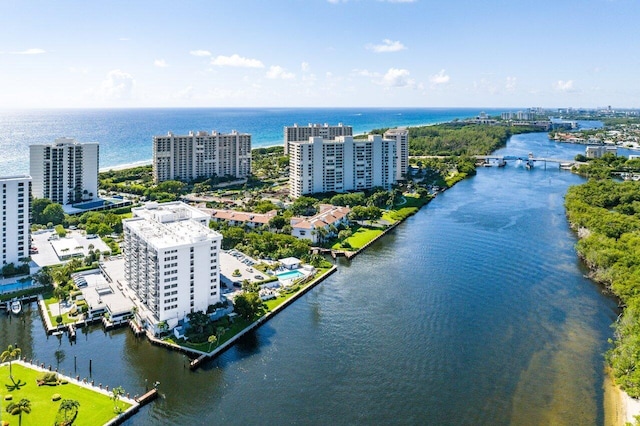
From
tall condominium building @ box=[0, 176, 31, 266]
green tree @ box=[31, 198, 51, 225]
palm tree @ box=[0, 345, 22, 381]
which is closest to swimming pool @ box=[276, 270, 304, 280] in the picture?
palm tree @ box=[0, 345, 22, 381]

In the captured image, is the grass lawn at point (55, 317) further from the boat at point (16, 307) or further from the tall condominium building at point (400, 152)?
the tall condominium building at point (400, 152)

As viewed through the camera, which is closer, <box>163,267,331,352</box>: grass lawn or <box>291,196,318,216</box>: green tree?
<box>163,267,331,352</box>: grass lawn

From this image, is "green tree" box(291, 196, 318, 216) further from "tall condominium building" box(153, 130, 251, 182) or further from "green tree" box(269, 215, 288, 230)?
"tall condominium building" box(153, 130, 251, 182)

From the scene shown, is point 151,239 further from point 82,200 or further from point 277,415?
point 82,200

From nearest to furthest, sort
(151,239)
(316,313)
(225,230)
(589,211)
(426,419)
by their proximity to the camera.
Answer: (426,419) → (151,239) → (316,313) → (225,230) → (589,211)

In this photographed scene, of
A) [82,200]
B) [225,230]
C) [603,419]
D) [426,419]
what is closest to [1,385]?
[426,419]

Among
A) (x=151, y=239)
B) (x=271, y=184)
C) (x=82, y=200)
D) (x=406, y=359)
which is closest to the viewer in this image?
(x=406, y=359)

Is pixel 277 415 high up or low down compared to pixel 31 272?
down
